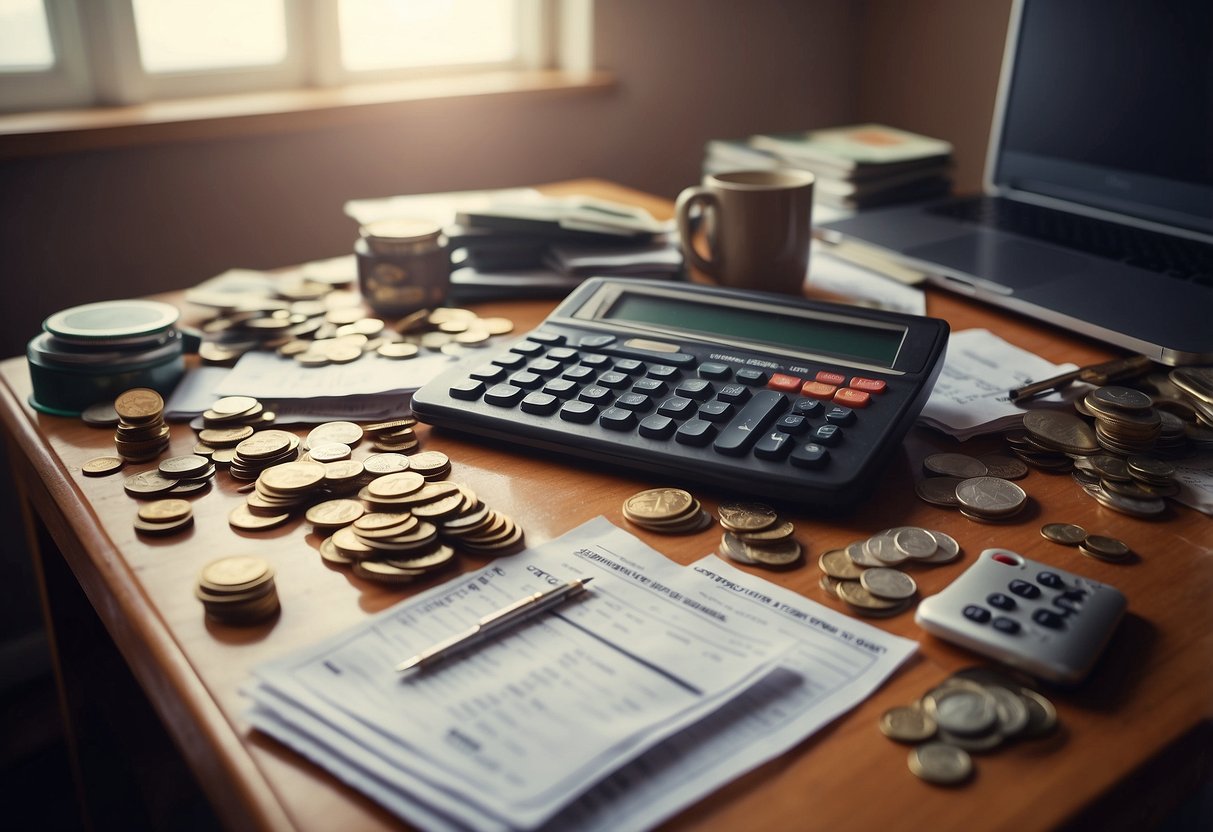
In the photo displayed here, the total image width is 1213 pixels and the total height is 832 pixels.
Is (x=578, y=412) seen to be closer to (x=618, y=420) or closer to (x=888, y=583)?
(x=618, y=420)

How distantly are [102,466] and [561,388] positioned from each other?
1.07 ft

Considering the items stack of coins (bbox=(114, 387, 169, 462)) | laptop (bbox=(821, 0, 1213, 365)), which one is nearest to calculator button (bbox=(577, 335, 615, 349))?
stack of coins (bbox=(114, 387, 169, 462))

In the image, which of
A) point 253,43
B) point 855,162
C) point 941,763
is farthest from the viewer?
point 253,43

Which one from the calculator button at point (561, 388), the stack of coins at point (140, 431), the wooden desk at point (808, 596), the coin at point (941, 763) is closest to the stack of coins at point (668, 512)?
the wooden desk at point (808, 596)

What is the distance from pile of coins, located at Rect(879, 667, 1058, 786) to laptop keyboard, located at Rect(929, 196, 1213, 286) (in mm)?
637

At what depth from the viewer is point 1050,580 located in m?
0.52

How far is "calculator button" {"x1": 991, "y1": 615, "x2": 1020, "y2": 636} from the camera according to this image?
19.1 inches

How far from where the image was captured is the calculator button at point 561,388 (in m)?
0.71

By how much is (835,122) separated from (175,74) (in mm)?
1385

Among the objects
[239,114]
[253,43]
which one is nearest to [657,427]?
[239,114]

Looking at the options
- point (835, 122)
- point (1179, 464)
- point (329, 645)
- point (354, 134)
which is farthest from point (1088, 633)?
point (835, 122)

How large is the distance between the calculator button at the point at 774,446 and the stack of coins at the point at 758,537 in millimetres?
33

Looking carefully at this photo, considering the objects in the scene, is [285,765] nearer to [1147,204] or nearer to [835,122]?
[1147,204]

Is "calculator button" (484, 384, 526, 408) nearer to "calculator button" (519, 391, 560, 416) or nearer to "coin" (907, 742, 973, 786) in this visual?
"calculator button" (519, 391, 560, 416)
